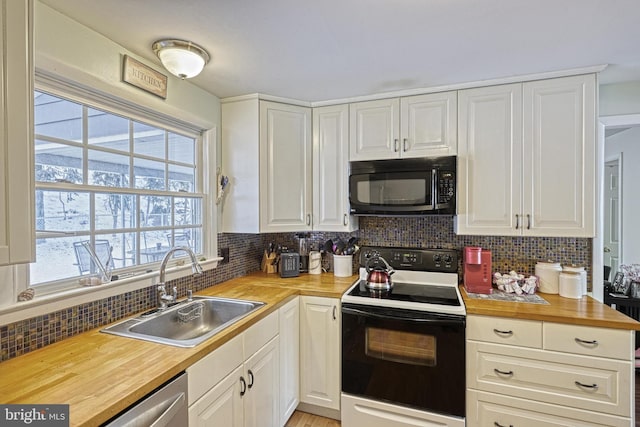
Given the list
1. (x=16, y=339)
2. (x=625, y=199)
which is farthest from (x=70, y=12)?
(x=625, y=199)

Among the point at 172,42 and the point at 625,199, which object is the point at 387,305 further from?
the point at 625,199

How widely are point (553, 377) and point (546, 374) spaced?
3 centimetres

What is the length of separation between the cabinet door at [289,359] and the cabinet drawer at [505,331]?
41.4 inches

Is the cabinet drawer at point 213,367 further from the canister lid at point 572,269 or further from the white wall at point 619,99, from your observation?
the white wall at point 619,99

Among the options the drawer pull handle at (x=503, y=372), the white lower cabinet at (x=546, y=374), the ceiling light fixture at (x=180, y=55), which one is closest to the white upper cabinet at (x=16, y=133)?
the ceiling light fixture at (x=180, y=55)

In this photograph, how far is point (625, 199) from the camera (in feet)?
10.8

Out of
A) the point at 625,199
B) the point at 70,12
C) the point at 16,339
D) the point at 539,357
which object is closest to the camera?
the point at 16,339

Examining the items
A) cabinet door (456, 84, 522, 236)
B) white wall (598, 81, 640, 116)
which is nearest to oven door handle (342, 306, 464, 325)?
cabinet door (456, 84, 522, 236)

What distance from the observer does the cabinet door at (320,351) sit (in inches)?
79.7

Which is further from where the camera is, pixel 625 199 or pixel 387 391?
pixel 625 199

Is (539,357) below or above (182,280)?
below

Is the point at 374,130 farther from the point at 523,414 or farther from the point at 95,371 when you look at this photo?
the point at 95,371

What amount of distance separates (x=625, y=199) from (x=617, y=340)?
2586 mm

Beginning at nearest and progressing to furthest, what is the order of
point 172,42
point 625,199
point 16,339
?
point 16,339, point 172,42, point 625,199
